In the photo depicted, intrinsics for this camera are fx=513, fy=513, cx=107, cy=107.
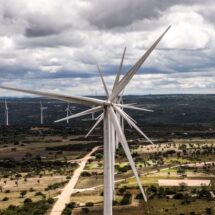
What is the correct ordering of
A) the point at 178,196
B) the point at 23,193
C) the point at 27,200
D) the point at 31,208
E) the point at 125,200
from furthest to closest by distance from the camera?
1. the point at 23,193
2. the point at 178,196
3. the point at 27,200
4. the point at 125,200
5. the point at 31,208

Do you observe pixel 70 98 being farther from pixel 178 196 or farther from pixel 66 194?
pixel 66 194

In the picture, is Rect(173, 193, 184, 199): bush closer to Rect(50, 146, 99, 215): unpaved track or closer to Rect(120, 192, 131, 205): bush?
Rect(120, 192, 131, 205): bush

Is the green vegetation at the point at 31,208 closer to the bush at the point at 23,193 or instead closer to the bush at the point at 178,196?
the bush at the point at 23,193

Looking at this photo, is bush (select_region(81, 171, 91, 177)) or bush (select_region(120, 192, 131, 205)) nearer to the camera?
bush (select_region(120, 192, 131, 205))

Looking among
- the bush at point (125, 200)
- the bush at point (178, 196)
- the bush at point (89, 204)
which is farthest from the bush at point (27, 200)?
the bush at point (178, 196)

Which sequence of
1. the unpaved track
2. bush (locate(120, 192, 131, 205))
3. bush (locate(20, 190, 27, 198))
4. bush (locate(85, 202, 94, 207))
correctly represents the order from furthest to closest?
bush (locate(20, 190, 27, 198))
bush (locate(120, 192, 131, 205))
bush (locate(85, 202, 94, 207))
the unpaved track

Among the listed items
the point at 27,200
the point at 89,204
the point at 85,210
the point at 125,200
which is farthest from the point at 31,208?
the point at 125,200

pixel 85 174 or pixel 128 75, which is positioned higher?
pixel 128 75

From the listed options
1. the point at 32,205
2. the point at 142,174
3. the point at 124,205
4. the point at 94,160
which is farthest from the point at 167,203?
the point at 94,160

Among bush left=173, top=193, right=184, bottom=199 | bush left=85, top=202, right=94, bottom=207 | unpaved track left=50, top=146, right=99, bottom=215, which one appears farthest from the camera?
bush left=173, top=193, right=184, bottom=199

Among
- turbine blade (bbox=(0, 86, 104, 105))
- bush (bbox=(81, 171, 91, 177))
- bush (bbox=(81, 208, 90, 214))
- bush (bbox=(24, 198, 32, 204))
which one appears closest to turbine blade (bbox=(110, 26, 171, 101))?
turbine blade (bbox=(0, 86, 104, 105))

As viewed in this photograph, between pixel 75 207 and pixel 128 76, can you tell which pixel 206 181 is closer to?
pixel 75 207

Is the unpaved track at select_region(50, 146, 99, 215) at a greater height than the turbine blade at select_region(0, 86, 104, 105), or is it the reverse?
the turbine blade at select_region(0, 86, 104, 105)
